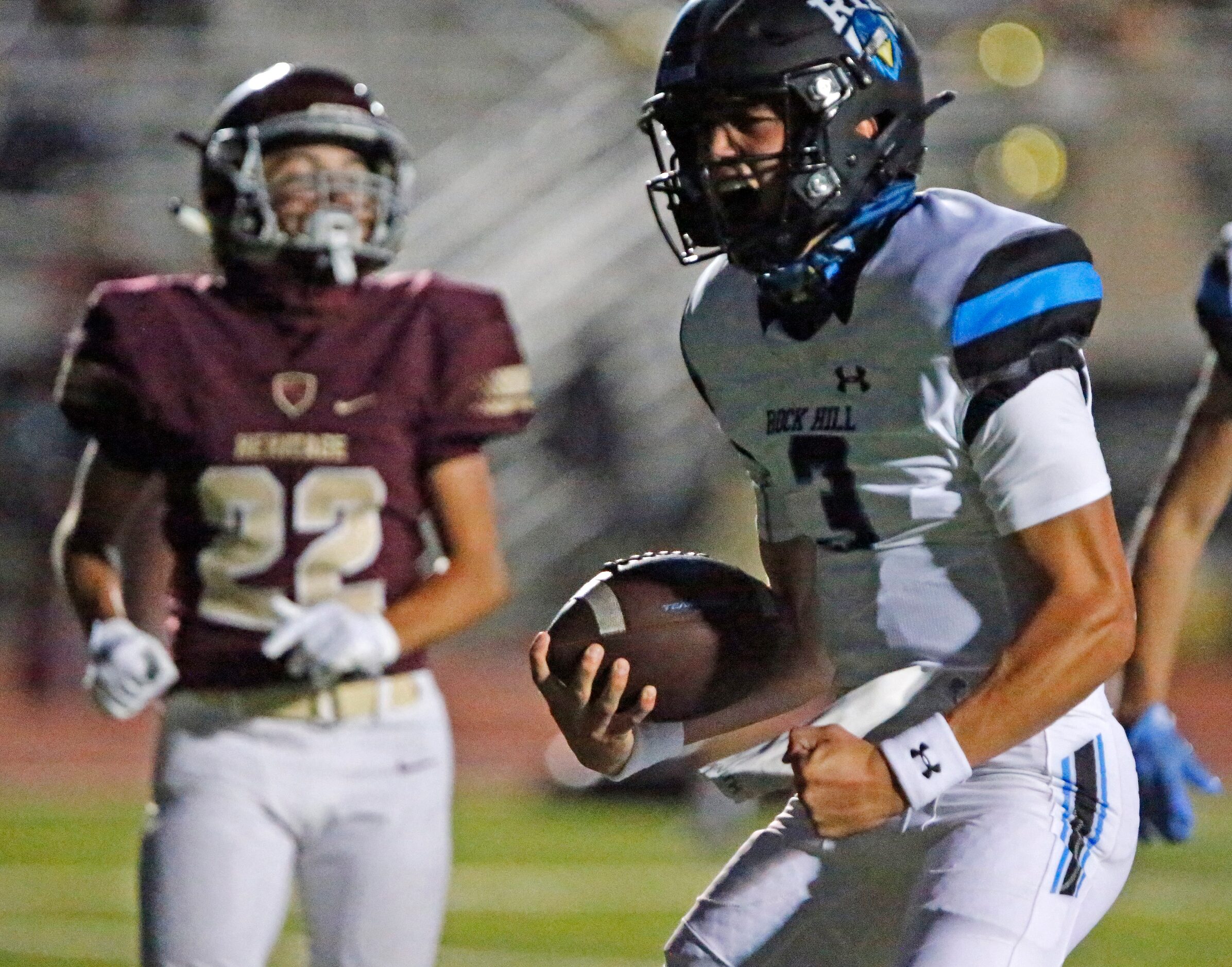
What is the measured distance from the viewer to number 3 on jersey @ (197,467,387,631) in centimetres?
292

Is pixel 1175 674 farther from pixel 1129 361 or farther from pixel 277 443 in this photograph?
pixel 277 443

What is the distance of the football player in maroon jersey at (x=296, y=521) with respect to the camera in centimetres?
277

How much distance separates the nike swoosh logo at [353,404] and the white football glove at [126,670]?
405 mm

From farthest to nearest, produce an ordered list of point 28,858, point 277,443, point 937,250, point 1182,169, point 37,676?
1. point 1182,169
2. point 37,676
3. point 28,858
4. point 277,443
5. point 937,250

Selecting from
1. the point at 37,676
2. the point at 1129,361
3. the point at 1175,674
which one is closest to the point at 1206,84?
the point at 1129,361

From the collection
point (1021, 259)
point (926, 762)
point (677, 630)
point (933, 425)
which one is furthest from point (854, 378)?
point (926, 762)

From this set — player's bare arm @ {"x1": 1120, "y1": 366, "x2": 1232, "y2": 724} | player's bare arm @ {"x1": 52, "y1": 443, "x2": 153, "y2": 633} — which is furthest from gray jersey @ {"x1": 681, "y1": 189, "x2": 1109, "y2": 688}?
player's bare arm @ {"x1": 52, "y1": 443, "x2": 153, "y2": 633}

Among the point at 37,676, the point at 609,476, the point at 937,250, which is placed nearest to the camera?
the point at 937,250

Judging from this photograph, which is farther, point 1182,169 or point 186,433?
point 1182,169

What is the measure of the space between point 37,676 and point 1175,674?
5142 millimetres

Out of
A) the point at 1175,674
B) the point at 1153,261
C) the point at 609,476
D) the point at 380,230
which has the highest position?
the point at 380,230

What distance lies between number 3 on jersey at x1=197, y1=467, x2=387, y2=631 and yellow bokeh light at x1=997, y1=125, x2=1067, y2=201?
273 inches

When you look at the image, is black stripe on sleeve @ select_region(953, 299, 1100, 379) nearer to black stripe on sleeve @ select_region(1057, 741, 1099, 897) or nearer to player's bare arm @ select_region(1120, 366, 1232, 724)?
black stripe on sleeve @ select_region(1057, 741, 1099, 897)

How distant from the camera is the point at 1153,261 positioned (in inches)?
401
